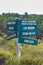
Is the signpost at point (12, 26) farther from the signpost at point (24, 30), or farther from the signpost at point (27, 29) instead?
the signpost at point (27, 29)

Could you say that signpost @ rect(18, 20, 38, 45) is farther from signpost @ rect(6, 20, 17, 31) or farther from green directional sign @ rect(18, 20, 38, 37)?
signpost @ rect(6, 20, 17, 31)

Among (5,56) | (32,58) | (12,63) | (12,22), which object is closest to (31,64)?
(32,58)

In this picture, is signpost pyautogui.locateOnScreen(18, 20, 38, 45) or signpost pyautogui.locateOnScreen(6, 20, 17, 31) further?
signpost pyautogui.locateOnScreen(6, 20, 17, 31)

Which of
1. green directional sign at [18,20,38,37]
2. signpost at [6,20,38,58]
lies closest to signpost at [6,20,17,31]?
signpost at [6,20,38,58]

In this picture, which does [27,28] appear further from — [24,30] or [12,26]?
[12,26]

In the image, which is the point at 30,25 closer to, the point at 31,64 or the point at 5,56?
the point at 31,64

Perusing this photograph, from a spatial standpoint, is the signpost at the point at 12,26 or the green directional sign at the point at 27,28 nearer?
the green directional sign at the point at 27,28

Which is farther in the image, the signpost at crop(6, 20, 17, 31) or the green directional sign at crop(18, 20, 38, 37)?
the signpost at crop(6, 20, 17, 31)

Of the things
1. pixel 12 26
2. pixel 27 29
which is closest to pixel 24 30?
pixel 27 29

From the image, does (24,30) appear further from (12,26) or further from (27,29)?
(12,26)

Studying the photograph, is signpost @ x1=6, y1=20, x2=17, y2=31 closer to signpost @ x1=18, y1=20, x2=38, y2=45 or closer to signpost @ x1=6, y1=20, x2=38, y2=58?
signpost @ x1=6, y1=20, x2=38, y2=58

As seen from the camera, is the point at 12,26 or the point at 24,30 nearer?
the point at 24,30

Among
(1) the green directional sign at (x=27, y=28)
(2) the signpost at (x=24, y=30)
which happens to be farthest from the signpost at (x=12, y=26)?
(1) the green directional sign at (x=27, y=28)

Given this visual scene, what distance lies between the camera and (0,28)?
2753 cm
